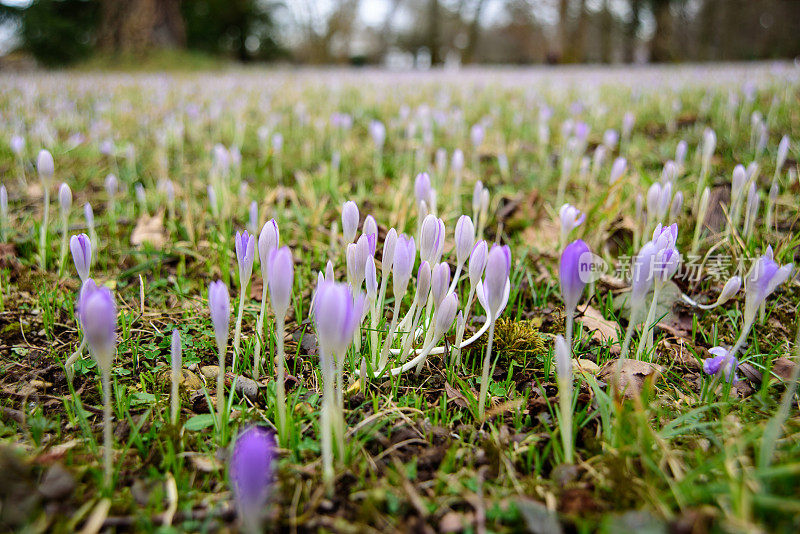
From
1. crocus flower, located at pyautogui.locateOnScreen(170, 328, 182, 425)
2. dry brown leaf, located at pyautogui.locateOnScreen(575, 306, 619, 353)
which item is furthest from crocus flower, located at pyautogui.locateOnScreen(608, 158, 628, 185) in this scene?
crocus flower, located at pyautogui.locateOnScreen(170, 328, 182, 425)

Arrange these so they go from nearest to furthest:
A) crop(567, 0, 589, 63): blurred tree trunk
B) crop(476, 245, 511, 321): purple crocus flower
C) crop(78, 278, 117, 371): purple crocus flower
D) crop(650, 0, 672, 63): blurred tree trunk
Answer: crop(78, 278, 117, 371): purple crocus flower, crop(476, 245, 511, 321): purple crocus flower, crop(567, 0, 589, 63): blurred tree trunk, crop(650, 0, 672, 63): blurred tree trunk

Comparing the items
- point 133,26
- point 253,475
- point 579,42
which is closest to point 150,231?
point 253,475

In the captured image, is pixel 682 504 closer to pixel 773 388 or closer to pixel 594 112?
pixel 773 388

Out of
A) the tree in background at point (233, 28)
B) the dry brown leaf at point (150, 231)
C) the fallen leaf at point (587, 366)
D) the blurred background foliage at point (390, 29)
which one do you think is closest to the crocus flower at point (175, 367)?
the fallen leaf at point (587, 366)

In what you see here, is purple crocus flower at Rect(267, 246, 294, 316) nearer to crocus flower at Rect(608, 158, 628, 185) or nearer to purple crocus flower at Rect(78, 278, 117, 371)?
purple crocus flower at Rect(78, 278, 117, 371)

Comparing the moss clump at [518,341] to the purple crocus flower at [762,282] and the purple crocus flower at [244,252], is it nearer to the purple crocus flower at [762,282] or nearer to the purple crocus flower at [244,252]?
the purple crocus flower at [762,282]

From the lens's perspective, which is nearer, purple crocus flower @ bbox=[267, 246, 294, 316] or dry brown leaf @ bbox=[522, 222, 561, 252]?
purple crocus flower @ bbox=[267, 246, 294, 316]

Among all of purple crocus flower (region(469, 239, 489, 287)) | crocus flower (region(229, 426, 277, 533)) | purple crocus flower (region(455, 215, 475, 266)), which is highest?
purple crocus flower (region(455, 215, 475, 266))
